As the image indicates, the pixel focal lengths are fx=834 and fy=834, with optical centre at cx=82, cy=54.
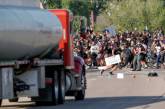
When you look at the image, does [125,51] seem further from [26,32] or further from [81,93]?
[26,32]

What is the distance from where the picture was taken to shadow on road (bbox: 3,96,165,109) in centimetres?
2138

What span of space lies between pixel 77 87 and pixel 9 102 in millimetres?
2062

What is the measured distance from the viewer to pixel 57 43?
22609 mm

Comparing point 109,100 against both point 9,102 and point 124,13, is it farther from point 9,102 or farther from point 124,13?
point 124,13

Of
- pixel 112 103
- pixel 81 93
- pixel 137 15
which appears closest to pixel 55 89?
pixel 112 103

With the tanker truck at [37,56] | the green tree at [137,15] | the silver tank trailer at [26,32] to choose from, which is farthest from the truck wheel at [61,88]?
the green tree at [137,15]

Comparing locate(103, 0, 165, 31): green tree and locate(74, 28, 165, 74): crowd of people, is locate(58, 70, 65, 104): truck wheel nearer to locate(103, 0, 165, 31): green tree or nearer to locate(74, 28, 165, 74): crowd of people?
locate(74, 28, 165, 74): crowd of people

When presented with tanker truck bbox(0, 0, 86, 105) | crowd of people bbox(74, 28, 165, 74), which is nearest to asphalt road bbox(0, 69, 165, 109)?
tanker truck bbox(0, 0, 86, 105)

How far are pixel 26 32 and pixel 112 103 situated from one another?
376 centimetres

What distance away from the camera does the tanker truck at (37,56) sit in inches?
767

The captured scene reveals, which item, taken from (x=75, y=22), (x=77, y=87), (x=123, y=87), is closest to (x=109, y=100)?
(x=77, y=87)

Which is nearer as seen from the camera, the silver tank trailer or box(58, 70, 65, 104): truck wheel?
the silver tank trailer

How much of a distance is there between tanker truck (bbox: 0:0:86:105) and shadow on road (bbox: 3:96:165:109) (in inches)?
18.8

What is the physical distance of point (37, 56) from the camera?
21797 millimetres
